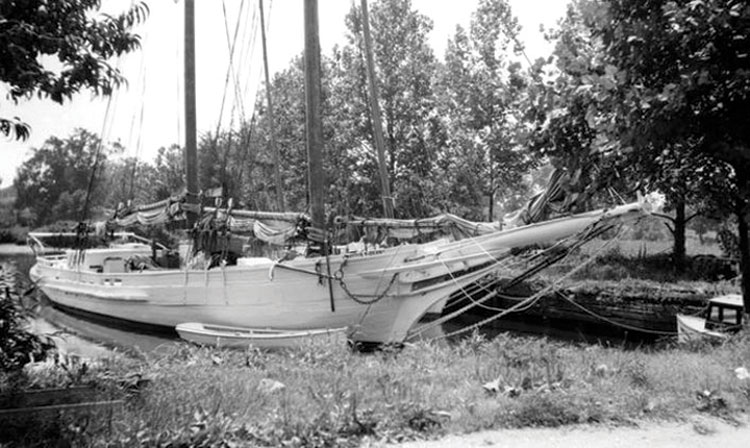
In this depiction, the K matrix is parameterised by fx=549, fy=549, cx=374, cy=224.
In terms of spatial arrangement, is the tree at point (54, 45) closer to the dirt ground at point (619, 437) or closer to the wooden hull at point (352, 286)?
the dirt ground at point (619, 437)

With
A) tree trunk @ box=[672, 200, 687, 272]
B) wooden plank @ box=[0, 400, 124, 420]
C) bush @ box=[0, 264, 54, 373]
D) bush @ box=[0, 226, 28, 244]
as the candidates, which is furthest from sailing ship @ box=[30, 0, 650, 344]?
bush @ box=[0, 226, 28, 244]

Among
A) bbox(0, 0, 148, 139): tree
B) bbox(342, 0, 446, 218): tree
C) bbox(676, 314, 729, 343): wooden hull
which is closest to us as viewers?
bbox(0, 0, 148, 139): tree

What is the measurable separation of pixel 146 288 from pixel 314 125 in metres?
8.65

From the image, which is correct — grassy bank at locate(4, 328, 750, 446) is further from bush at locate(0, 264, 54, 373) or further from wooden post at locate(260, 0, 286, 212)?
wooden post at locate(260, 0, 286, 212)

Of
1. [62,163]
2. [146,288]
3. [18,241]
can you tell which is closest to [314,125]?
[146,288]

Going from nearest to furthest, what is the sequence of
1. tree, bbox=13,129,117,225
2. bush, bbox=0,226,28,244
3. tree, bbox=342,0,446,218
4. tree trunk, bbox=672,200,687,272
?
tree trunk, bbox=672,200,687,272 < tree, bbox=342,0,446,218 < bush, bbox=0,226,28,244 < tree, bbox=13,129,117,225

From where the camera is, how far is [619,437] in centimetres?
496

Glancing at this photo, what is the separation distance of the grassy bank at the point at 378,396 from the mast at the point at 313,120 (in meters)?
6.82

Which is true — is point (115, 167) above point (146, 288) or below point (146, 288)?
above

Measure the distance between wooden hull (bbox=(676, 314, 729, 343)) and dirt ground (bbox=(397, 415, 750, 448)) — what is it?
5.91 m

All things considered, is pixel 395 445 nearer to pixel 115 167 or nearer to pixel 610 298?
pixel 610 298

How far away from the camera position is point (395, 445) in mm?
4750

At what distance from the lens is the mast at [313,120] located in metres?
14.6

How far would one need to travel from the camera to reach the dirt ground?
4.79m
